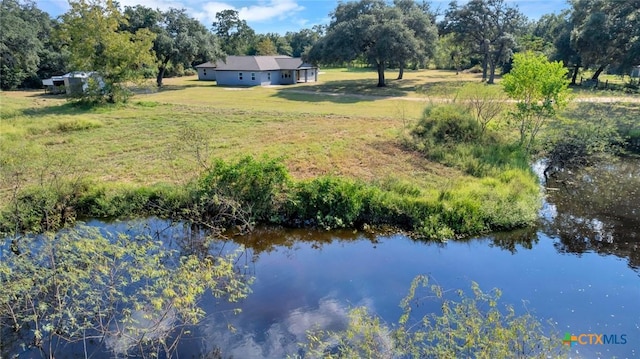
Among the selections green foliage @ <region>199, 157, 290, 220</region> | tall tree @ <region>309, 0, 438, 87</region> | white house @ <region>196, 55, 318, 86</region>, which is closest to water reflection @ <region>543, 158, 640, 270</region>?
green foliage @ <region>199, 157, 290, 220</region>

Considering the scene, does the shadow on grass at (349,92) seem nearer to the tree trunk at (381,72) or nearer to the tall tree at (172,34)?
the tree trunk at (381,72)

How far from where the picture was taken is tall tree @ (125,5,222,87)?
34.6 metres

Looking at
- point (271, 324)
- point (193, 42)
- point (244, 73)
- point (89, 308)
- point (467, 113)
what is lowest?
point (271, 324)

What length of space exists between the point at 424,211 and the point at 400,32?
24495 millimetres

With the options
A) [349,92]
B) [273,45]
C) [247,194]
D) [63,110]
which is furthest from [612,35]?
[273,45]

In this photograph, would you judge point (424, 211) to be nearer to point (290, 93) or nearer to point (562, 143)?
point (562, 143)

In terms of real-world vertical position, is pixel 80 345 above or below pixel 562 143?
below

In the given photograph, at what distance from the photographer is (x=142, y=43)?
24.6 metres

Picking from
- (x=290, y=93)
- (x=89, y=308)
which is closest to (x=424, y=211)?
(x=89, y=308)

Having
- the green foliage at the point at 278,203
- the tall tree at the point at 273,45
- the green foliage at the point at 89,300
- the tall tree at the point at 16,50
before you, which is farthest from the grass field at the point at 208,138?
the tall tree at the point at 273,45

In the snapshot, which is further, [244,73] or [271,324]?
[244,73]

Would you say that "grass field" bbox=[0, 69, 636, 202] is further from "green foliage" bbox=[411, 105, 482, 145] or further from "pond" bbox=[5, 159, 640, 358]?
"pond" bbox=[5, 159, 640, 358]

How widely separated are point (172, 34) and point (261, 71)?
28.9ft

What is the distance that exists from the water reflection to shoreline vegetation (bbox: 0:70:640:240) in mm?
834
